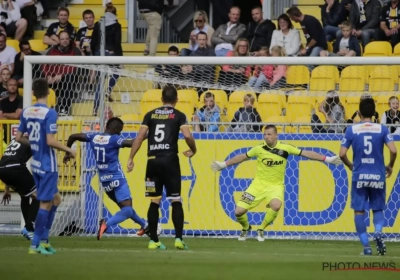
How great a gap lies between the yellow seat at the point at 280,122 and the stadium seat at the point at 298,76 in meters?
0.59

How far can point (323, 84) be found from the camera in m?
17.2

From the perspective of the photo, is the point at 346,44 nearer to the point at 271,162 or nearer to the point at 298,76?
the point at 298,76

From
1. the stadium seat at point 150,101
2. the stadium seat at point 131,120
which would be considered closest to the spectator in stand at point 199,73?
the stadium seat at point 150,101

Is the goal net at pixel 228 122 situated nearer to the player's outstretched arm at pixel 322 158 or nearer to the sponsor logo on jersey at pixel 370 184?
the player's outstretched arm at pixel 322 158

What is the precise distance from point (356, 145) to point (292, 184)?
3690 millimetres

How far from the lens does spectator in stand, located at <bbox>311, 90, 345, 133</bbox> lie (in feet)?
54.7

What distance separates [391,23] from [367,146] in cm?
695

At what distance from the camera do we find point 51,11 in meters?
23.5

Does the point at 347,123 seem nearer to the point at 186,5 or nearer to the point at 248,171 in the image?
the point at 248,171

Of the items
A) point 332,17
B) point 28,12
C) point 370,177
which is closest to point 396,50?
point 332,17

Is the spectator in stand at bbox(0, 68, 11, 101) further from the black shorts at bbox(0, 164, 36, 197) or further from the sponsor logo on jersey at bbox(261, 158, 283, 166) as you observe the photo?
the sponsor logo on jersey at bbox(261, 158, 283, 166)

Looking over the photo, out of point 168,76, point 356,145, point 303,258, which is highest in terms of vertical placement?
point 168,76

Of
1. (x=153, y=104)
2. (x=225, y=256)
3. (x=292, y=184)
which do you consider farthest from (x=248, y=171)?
(x=225, y=256)

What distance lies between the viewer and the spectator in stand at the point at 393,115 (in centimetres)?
1639
